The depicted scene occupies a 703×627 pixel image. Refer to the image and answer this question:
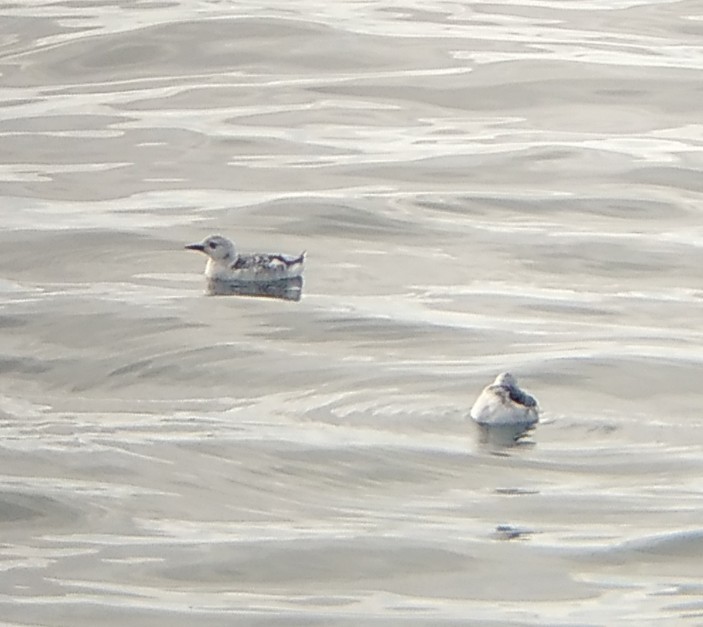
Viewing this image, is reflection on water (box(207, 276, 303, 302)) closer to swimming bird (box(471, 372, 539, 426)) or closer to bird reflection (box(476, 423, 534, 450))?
swimming bird (box(471, 372, 539, 426))

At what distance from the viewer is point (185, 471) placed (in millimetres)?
9805

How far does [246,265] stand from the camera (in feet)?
46.5

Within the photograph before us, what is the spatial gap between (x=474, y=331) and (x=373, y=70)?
34.7 ft

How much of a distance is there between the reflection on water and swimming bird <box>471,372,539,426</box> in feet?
9.79

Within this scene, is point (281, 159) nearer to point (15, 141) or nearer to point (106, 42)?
point (15, 141)

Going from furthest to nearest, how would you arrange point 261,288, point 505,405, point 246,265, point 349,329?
point 246,265 → point 261,288 → point 349,329 → point 505,405

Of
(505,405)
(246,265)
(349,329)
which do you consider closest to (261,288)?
(246,265)

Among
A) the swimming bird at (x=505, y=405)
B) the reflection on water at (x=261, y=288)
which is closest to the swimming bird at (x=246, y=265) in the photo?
the reflection on water at (x=261, y=288)

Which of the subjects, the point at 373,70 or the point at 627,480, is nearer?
the point at 627,480

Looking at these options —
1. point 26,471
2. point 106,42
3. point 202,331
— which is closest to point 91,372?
point 202,331

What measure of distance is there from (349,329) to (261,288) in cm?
117

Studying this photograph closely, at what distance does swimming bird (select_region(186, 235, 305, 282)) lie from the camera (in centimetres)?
1387

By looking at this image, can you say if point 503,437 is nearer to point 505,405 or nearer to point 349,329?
point 505,405

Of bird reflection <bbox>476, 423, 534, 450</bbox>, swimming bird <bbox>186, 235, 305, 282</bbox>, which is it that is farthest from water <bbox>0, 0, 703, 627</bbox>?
swimming bird <bbox>186, 235, 305, 282</bbox>
